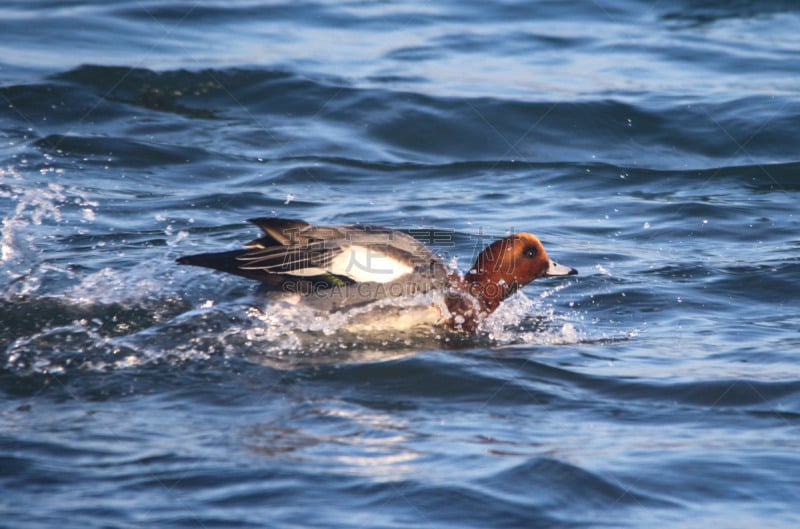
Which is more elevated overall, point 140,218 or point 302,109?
point 302,109

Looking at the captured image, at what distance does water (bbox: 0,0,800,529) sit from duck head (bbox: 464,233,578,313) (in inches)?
8.9

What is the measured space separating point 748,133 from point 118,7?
8200mm

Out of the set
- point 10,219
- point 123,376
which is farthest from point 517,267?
point 10,219

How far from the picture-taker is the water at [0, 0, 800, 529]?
4078mm

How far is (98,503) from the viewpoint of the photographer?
377 centimetres

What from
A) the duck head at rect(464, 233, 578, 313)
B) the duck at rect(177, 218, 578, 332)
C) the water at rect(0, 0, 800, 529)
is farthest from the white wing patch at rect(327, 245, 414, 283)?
the duck head at rect(464, 233, 578, 313)

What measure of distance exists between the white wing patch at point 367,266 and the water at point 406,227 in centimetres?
34

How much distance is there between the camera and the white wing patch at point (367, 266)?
5730 mm

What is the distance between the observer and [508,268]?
6086 mm

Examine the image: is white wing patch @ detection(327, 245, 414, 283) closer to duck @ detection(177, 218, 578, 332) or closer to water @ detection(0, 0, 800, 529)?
duck @ detection(177, 218, 578, 332)

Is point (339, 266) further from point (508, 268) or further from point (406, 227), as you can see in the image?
point (406, 227)

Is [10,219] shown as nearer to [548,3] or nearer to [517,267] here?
[517,267]

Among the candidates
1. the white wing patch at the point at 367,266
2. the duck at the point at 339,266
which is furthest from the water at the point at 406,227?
the white wing patch at the point at 367,266

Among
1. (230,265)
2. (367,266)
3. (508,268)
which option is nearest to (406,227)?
(508,268)
